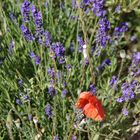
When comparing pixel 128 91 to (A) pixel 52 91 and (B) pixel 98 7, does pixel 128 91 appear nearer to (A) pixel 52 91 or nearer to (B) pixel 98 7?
(A) pixel 52 91

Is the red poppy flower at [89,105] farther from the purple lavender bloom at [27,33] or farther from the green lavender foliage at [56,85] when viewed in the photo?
the purple lavender bloom at [27,33]

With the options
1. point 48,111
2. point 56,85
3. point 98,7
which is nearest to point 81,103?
point 48,111

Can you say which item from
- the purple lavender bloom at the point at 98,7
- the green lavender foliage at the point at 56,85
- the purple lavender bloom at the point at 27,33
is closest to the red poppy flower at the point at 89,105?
the green lavender foliage at the point at 56,85

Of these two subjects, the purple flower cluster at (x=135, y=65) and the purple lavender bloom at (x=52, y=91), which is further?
the purple flower cluster at (x=135, y=65)

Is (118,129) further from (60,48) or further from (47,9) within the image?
(47,9)

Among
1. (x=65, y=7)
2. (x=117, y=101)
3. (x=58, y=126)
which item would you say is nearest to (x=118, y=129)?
(x=117, y=101)

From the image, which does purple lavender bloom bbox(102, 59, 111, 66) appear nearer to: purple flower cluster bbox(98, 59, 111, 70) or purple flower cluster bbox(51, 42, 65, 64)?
purple flower cluster bbox(98, 59, 111, 70)
